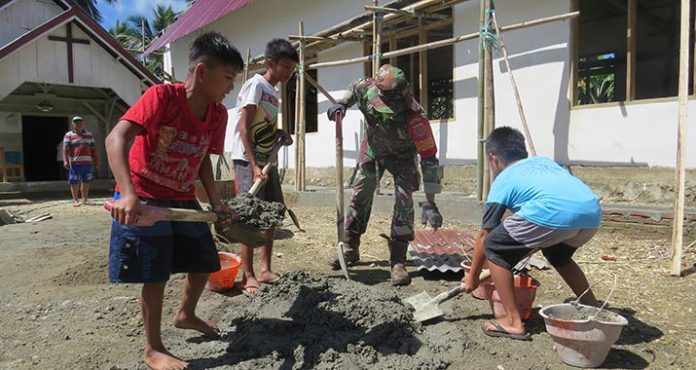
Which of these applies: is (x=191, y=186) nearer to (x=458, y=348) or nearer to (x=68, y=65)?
(x=458, y=348)

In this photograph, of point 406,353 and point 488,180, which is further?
point 488,180

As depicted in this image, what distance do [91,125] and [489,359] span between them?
14586 millimetres

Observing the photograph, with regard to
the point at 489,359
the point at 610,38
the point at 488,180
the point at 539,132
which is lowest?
the point at 489,359

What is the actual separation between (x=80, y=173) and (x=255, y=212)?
760cm

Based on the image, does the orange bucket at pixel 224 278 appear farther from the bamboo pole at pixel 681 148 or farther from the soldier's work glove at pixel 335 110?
the bamboo pole at pixel 681 148

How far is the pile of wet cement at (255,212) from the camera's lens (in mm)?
3021

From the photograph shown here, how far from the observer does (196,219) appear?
237 centimetres

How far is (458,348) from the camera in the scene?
2.70 meters

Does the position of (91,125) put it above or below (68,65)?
below

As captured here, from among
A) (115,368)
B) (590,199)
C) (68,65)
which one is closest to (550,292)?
(590,199)

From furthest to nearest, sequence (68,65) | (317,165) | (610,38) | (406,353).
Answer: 1. (68,65)
2. (317,165)
3. (610,38)
4. (406,353)

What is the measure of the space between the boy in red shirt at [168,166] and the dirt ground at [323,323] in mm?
437

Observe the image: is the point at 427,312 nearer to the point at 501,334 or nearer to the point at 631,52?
the point at 501,334

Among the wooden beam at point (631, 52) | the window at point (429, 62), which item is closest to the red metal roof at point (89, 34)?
the window at point (429, 62)
